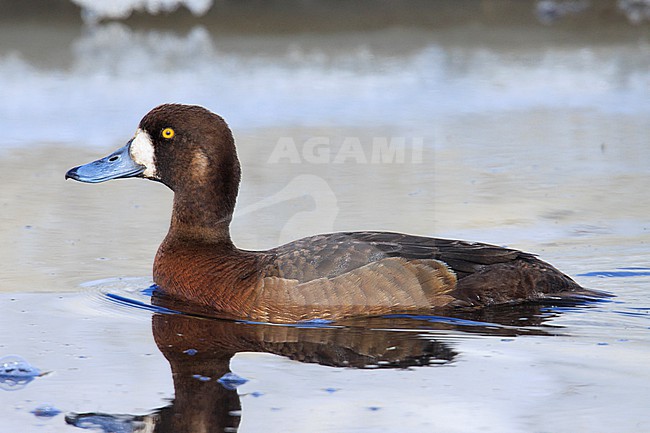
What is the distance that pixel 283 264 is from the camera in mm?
5426

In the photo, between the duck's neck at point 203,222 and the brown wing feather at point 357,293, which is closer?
the brown wing feather at point 357,293

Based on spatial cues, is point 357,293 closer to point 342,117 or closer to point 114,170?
point 114,170

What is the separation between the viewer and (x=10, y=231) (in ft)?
22.2

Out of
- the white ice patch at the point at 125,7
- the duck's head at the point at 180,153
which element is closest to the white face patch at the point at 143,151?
the duck's head at the point at 180,153

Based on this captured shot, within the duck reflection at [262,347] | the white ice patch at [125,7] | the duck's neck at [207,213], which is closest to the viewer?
the duck reflection at [262,347]

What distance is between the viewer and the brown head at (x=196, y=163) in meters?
5.84

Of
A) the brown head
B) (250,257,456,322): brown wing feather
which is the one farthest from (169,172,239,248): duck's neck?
(250,257,456,322): brown wing feather

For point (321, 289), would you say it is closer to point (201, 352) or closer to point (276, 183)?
point (201, 352)

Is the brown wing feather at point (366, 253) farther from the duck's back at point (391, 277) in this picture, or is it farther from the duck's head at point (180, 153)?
the duck's head at point (180, 153)

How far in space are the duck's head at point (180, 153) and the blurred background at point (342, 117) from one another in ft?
1.76

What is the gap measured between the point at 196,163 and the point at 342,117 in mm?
4425

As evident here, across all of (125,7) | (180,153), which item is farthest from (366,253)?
(125,7)

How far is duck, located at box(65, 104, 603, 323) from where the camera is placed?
535 cm

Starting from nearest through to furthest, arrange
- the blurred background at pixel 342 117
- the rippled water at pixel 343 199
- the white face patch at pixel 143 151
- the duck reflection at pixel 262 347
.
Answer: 1. the duck reflection at pixel 262 347
2. the rippled water at pixel 343 199
3. the white face patch at pixel 143 151
4. the blurred background at pixel 342 117
